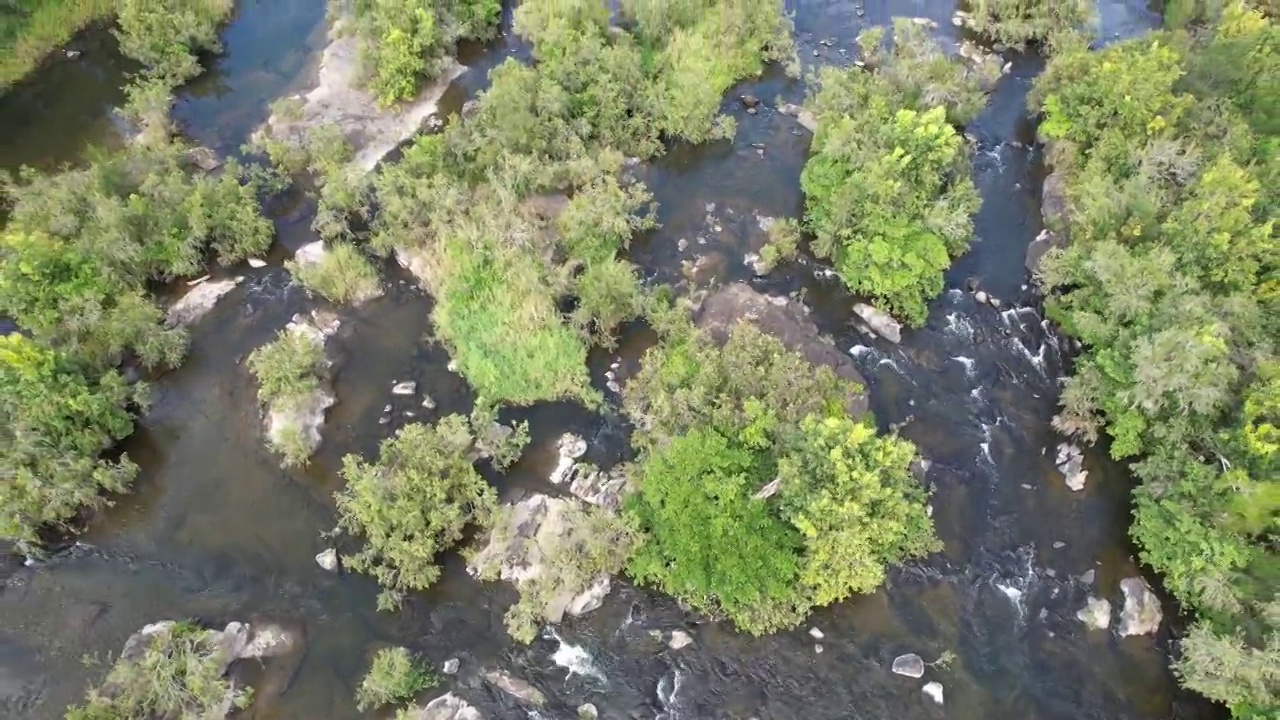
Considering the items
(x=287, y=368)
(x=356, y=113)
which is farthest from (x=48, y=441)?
(x=356, y=113)

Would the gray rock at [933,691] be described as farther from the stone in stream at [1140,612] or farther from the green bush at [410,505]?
the green bush at [410,505]

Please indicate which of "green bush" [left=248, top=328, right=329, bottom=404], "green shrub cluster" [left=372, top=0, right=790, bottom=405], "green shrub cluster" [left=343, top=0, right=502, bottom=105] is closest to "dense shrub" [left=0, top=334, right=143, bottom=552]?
"green bush" [left=248, top=328, right=329, bottom=404]

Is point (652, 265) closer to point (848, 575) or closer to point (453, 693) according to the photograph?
point (848, 575)

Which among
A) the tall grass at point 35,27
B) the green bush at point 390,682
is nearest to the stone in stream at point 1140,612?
the green bush at point 390,682

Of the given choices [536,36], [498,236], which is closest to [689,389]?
[498,236]

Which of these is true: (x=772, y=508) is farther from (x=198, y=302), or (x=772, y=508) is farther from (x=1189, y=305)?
(x=198, y=302)
